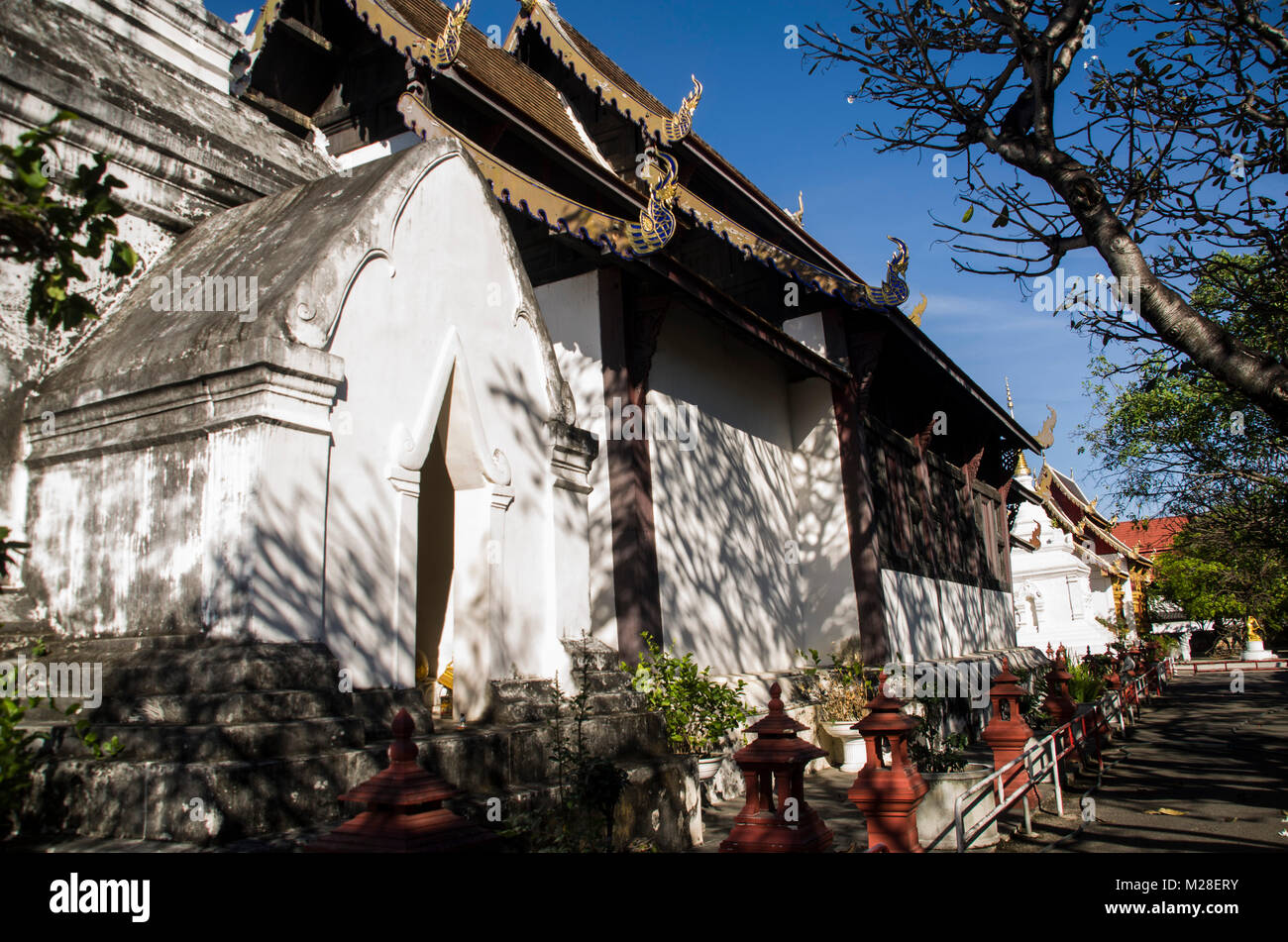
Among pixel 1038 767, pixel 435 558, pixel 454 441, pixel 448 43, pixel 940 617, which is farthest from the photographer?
pixel 940 617

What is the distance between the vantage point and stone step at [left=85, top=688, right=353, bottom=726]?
3.76 meters

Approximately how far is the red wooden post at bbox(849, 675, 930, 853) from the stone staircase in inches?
51.1

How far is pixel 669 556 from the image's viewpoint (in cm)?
898

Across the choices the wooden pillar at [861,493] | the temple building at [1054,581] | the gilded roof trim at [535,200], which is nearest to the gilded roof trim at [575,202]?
the gilded roof trim at [535,200]

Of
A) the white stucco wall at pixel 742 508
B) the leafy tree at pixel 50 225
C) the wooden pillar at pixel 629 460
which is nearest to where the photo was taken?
the leafy tree at pixel 50 225

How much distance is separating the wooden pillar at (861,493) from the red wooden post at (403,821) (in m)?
9.19

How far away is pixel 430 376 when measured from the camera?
17.4 feet

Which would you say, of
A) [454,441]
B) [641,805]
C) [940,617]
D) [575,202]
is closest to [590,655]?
[641,805]

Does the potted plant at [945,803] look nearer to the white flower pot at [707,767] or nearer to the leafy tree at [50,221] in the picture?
the white flower pot at [707,767]

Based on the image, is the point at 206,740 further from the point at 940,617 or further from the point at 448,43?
the point at 940,617

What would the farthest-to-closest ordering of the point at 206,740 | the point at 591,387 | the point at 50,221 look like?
1. the point at 591,387
2. the point at 206,740
3. the point at 50,221

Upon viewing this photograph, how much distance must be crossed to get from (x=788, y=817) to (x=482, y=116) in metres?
5.90

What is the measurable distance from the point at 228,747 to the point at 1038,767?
269 inches

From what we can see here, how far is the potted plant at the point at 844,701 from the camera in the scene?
9914mm
